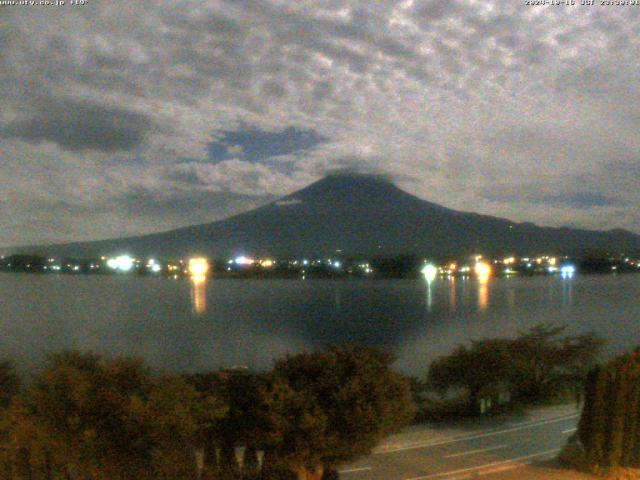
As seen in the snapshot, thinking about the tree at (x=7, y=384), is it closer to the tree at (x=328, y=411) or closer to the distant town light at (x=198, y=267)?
the tree at (x=328, y=411)

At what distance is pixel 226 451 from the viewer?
30.3 feet

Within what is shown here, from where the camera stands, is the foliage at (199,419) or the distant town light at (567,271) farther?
the distant town light at (567,271)

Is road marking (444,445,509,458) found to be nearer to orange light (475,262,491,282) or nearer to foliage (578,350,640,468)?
foliage (578,350,640,468)

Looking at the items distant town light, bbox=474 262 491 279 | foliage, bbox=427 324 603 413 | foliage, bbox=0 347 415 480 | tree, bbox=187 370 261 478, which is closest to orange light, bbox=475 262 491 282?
distant town light, bbox=474 262 491 279

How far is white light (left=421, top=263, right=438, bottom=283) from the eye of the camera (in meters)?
72.4

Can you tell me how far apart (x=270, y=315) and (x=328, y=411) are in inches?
1468

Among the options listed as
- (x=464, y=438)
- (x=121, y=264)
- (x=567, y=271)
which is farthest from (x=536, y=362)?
(x=567, y=271)

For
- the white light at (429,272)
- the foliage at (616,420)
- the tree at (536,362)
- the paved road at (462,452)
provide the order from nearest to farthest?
the foliage at (616,420)
the paved road at (462,452)
the tree at (536,362)
the white light at (429,272)

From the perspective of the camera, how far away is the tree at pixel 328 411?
8.64 metres

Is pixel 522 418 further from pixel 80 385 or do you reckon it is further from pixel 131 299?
pixel 131 299

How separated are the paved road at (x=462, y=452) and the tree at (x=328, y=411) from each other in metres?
2.53

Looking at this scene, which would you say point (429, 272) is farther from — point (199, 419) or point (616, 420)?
point (199, 419)

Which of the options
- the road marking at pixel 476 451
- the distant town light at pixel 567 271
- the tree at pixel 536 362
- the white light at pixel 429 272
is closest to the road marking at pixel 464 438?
the road marking at pixel 476 451

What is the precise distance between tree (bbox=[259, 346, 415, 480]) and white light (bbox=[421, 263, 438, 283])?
62.0m
